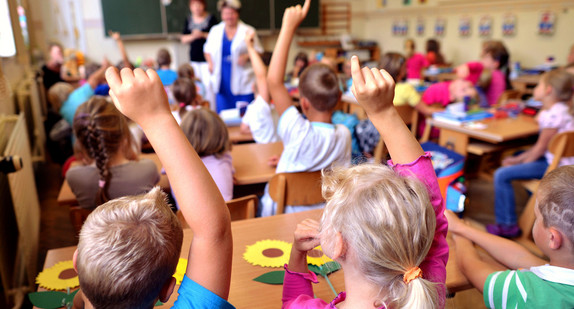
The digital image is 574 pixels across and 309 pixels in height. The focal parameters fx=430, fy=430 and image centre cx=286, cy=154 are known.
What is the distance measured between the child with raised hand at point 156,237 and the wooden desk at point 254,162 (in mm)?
1295

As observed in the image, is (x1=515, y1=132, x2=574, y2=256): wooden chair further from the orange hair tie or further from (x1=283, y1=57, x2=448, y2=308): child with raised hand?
the orange hair tie

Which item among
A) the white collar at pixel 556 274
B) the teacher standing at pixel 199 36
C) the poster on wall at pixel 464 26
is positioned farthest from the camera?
the poster on wall at pixel 464 26

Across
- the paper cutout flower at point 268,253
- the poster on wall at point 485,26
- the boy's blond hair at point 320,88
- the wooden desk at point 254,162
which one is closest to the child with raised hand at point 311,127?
the boy's blond hair at point 320,88

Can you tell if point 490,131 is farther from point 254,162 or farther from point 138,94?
point 138,94

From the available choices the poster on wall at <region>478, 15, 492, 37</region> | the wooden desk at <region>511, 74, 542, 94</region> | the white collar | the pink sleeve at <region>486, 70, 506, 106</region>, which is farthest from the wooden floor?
the poster on wall at <region>478, 15, 492, 37</region>

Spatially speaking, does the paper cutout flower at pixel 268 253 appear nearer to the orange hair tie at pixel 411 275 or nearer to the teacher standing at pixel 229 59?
the orange hair tie at pixel 411 275

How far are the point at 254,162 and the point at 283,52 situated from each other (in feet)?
2.69

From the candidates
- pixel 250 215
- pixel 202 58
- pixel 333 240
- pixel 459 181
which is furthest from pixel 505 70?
pixel 333 240

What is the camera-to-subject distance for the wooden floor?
106 inches

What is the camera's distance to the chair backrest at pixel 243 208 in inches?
64.6

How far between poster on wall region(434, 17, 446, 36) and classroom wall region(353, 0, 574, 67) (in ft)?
0.20

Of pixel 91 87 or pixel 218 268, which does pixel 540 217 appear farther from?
pixel 91 87

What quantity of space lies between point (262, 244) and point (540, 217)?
785mm

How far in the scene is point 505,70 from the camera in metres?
4.32
